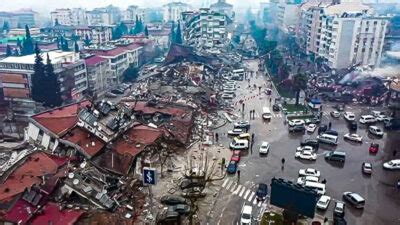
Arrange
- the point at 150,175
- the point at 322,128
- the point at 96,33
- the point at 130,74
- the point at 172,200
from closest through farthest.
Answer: the point at 150,175 → the point at 172,200 → the point at 322,128 → the point at 130,74 → the point at 96,33

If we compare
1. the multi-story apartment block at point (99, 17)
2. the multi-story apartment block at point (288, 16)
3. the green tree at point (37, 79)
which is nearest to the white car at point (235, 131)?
the green tree at point (37, 79)

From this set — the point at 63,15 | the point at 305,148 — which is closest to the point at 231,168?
the point at 305,148

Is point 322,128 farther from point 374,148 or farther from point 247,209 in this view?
point 247,209

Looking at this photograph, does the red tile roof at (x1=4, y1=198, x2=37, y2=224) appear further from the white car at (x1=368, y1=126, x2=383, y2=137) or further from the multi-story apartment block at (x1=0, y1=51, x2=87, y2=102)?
the multi-story apartment block at (x1=0, y1=51, x2=87, y2=102)

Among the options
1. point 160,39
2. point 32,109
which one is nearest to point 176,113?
point 32,109

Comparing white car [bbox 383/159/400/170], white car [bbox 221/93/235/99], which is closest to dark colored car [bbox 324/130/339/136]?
white car [bbox 383/159/400/170]

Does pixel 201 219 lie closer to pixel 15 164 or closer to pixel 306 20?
pixel 15 164
